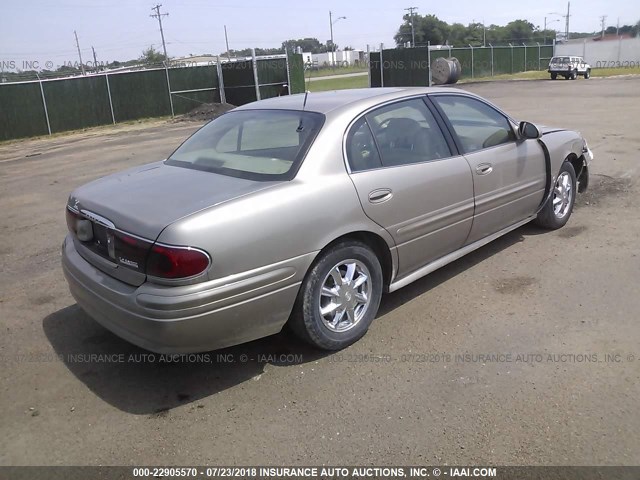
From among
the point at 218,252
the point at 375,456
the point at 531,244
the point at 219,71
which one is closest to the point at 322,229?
the point at 218,252

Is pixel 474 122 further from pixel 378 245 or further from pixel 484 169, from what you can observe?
pixel 378 245

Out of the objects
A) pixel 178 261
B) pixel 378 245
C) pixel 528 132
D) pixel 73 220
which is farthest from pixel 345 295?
pixel 528 132

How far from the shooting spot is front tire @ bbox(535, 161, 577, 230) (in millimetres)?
5586

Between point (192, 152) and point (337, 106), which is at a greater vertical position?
point (337, 106)

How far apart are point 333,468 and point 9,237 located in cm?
553

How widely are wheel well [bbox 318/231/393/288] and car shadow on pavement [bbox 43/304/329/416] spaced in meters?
0.72

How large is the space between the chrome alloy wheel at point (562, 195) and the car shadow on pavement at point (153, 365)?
244 centimetres

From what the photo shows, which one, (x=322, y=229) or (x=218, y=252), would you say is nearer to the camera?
(x=218, y=252)

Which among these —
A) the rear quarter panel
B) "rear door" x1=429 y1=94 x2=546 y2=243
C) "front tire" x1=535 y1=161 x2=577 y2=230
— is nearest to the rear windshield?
"rear door" x1=429 y1=94 x2=546 y2=243

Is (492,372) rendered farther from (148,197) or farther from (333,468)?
(148,197)

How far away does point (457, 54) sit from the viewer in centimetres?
4259

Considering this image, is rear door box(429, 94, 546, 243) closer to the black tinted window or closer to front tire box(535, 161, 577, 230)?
front tire box(535, 161, 577, 230)

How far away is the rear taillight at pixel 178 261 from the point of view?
2869mm

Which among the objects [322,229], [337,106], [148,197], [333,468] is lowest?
[333,468]
